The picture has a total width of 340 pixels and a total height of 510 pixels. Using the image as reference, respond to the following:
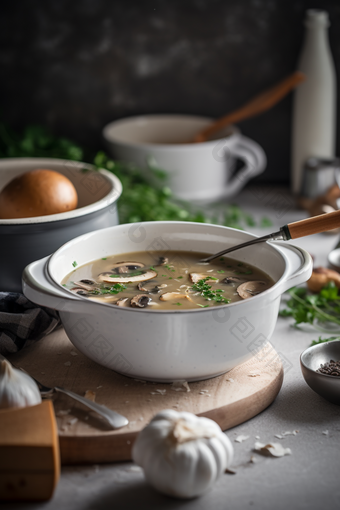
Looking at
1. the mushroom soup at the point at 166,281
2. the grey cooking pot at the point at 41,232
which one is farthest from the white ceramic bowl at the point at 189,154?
the mushroom soup at the point at 166,281

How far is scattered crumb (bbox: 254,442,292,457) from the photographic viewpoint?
942mm

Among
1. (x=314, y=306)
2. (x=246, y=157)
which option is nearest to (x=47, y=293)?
(x=314, y=306)

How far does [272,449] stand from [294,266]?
0.33 m

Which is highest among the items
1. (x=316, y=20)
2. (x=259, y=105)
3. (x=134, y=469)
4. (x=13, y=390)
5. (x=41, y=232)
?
(x=316, y=20)

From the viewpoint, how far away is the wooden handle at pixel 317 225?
3.63 feet

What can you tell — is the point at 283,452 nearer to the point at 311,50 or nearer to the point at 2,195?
the point at 2,195

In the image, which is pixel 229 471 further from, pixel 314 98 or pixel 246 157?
pixel 314 98

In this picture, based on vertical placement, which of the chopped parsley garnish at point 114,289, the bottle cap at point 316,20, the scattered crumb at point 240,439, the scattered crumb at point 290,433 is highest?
the bottle cap at point 316,20

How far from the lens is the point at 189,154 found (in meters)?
1.98

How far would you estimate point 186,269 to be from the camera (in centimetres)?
122

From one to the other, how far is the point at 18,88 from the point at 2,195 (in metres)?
1.04

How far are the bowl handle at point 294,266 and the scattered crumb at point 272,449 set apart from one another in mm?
251

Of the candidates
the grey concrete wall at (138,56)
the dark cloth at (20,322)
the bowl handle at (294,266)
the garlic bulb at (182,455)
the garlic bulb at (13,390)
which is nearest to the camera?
the garlic bulb at (182,455)

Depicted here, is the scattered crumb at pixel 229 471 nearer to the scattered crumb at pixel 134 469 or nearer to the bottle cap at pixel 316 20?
the scattered crumb at pixel 134 469
